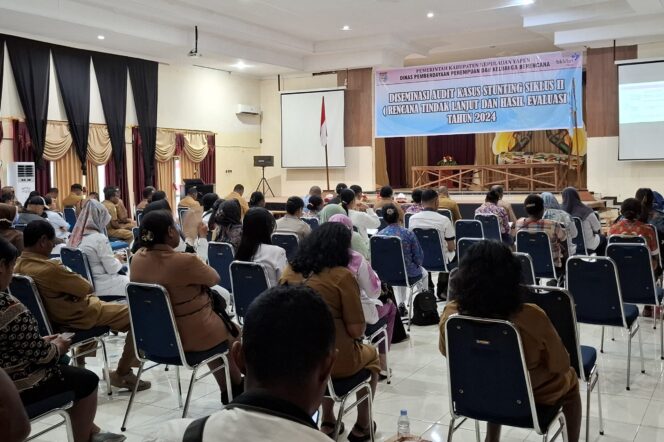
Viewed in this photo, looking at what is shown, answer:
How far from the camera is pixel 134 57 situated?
42.8 feet

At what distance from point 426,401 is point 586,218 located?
3673 mm

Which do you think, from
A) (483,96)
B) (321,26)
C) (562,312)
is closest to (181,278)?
(562,312)

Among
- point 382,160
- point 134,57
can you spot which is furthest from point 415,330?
point 382,160

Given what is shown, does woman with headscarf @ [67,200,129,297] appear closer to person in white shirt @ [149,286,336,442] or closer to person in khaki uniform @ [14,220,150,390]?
person in khaki uniform @ [14,220,150,390]

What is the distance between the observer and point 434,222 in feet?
20.5

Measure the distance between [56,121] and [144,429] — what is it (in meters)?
9.49

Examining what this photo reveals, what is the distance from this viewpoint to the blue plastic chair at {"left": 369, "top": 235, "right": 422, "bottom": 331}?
5.33 m

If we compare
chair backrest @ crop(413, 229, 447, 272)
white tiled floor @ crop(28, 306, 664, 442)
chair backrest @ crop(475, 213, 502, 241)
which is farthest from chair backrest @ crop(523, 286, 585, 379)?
chair backrest @ crop(475, 213, 502, 241)

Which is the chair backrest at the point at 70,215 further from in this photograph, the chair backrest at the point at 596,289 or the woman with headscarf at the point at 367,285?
the chair backrest at the point at 596,289

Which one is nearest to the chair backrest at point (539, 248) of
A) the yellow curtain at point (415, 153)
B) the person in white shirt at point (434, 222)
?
the person in white shirt at point (434, 222)

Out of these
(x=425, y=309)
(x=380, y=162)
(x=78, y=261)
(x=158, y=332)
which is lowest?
(x=425, y=309)

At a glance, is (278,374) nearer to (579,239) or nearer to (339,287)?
(339,287)

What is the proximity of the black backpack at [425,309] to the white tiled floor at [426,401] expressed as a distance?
0.69 meters

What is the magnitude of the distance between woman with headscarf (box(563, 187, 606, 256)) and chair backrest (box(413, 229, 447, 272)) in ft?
5.16
